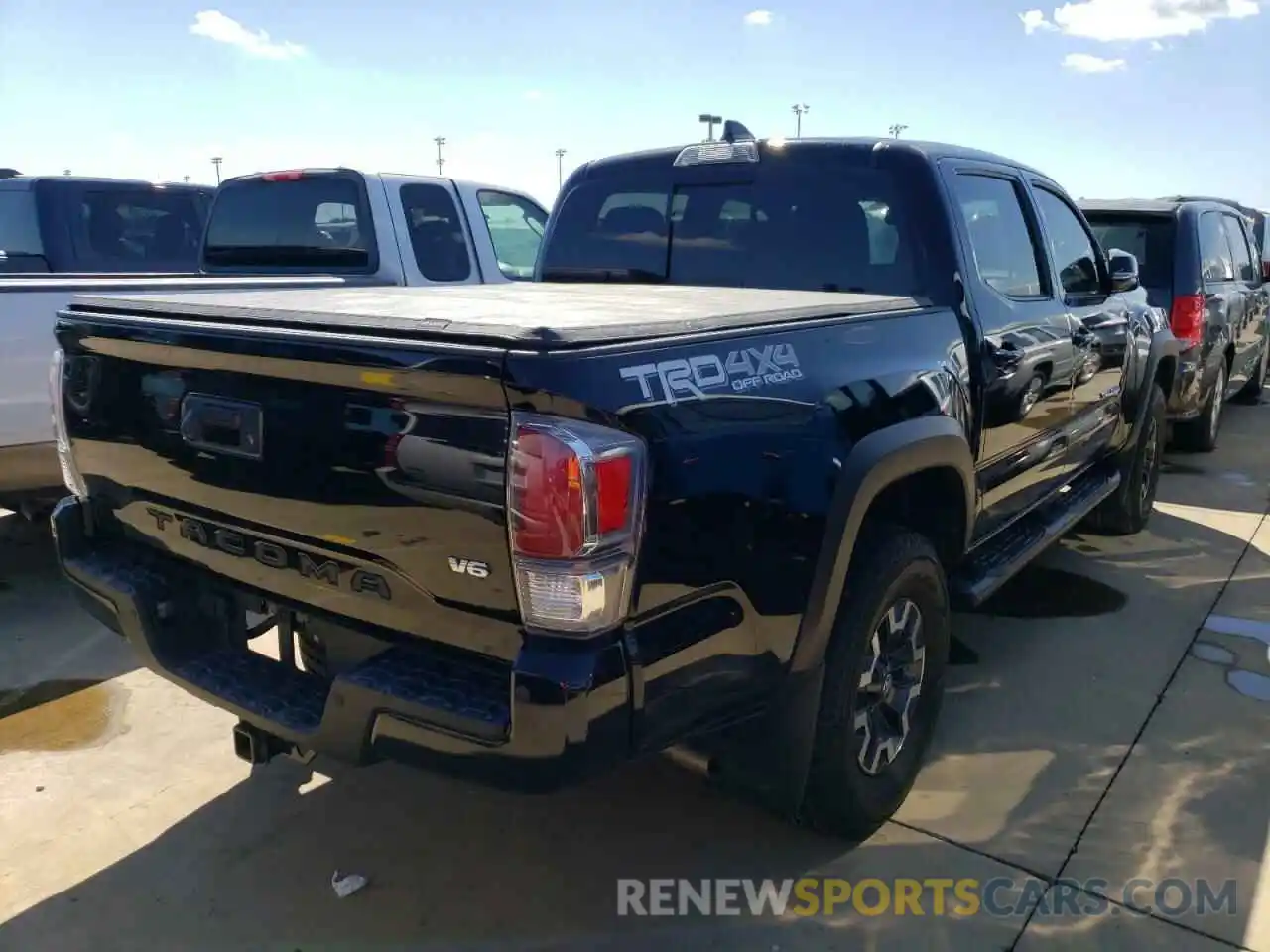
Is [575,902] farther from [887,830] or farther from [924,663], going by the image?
[924,663]

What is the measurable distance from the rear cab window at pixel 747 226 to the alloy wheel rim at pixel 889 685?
1.08 metres

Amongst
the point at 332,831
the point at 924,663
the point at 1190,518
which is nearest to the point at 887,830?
the point at 924,663

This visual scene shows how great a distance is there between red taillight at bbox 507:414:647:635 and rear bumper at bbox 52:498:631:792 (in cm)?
8

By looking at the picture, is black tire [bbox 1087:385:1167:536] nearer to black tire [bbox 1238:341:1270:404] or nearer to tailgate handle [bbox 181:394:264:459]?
tailgate handle [bbox 181:394:264:459]

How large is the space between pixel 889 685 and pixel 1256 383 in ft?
31.5

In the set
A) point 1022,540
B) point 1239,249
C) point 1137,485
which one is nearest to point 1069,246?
point 1022,540

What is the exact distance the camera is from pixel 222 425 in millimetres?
2398

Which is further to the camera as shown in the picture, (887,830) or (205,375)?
(887,830)

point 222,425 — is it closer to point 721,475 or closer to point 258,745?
point 258,745

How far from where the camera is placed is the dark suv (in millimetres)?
7047

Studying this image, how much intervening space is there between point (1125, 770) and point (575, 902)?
184 cm

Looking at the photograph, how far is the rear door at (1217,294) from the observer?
7.34 meters

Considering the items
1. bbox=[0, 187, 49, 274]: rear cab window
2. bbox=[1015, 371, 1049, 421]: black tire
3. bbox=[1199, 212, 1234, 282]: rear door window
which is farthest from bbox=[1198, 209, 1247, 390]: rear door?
bbox=[0, 187, 49, 274]: rear cab window

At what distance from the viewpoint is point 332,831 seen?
3.04 metres
